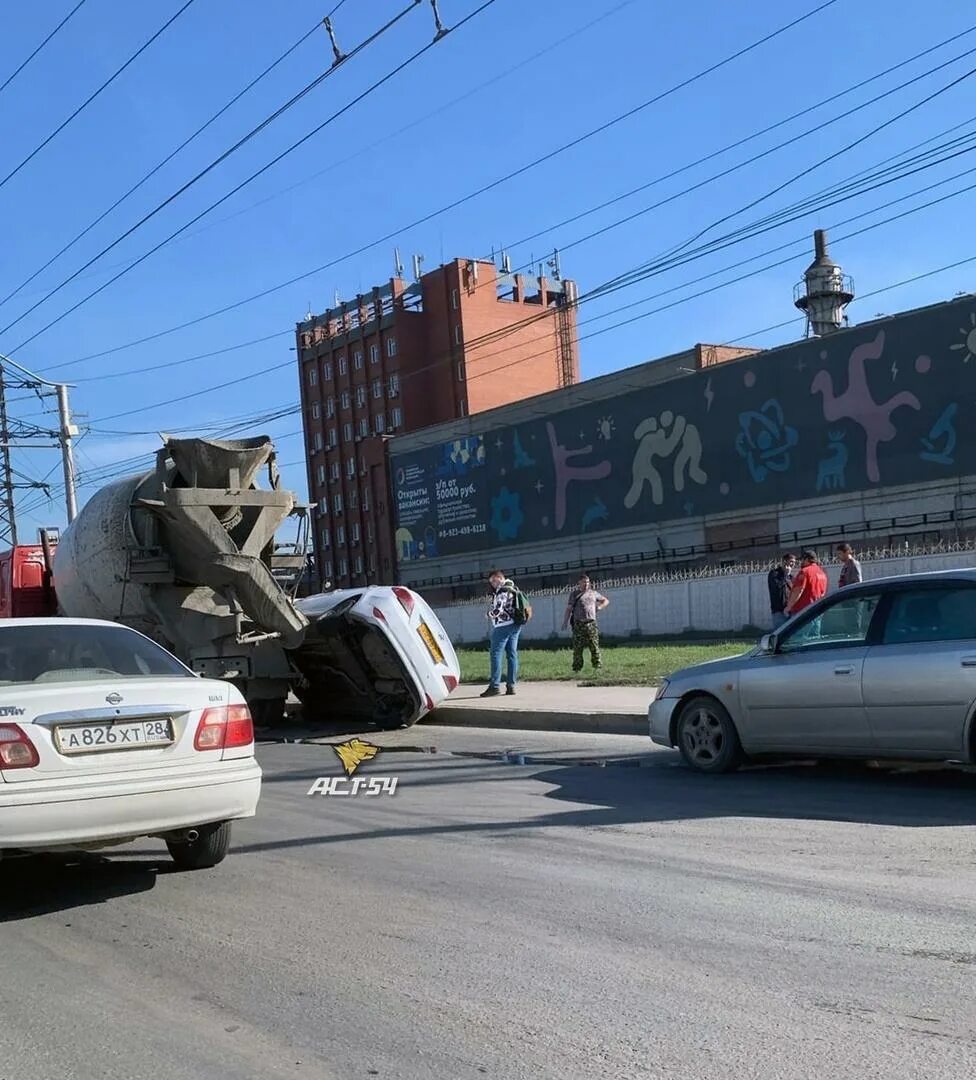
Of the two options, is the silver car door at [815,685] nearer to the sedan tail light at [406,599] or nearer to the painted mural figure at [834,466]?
the sedan tail light at [406,599]

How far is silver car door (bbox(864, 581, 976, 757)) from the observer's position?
24.8 feet

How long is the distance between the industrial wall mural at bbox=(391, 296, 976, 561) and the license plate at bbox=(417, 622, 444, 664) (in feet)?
93.3

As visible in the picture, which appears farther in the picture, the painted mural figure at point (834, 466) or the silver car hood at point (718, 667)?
the painted mural figure at point (834, 466)

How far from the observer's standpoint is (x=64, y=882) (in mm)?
6398

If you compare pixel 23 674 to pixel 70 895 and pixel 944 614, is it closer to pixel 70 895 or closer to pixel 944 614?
pixel 70 895

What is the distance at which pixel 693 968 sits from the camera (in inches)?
173

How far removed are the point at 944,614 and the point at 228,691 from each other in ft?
16.0

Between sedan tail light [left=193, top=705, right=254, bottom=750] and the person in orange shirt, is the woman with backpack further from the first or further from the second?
sedan tail light [left=193, top=705, right=254, bottom=750]

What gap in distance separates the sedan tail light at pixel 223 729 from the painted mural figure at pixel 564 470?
145 feet

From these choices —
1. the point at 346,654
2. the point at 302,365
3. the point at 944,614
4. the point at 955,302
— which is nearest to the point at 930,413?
the point at 955,302

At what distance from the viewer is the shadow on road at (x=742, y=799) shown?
7254 mm

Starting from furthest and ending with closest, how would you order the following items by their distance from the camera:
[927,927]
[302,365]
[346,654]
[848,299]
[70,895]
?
[302,365]
[848,299]
[346,654]
[70,895]
[927,927]

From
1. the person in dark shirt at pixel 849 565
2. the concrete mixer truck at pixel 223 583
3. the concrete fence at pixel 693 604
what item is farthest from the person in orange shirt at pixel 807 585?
the concrete fence at pixel 693 604

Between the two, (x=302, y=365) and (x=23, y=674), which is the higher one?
(x=302, y=365)
